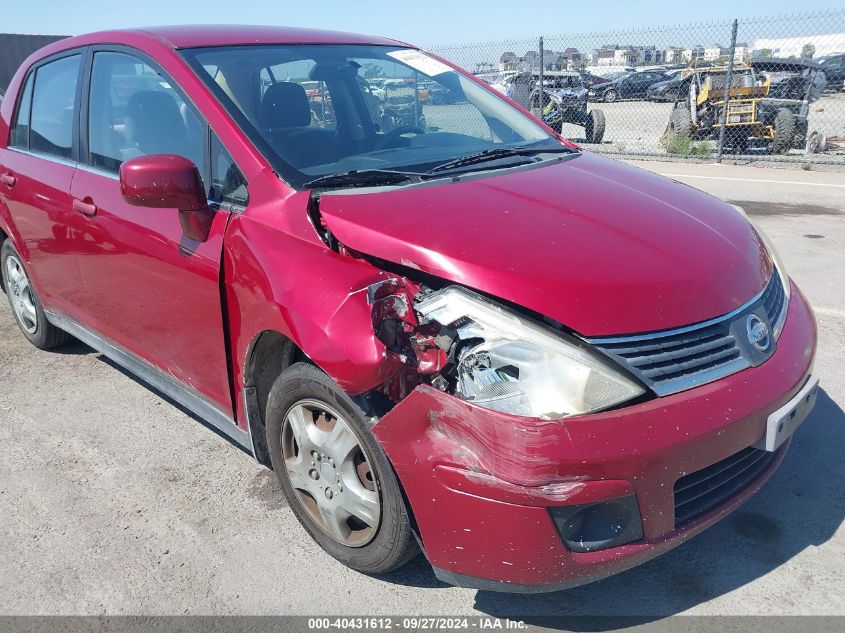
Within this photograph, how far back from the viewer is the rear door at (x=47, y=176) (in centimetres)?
372

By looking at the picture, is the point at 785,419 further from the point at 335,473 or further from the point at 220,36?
the point at 220,36

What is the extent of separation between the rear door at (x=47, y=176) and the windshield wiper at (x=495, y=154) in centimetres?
178

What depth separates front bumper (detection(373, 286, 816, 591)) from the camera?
1966mm

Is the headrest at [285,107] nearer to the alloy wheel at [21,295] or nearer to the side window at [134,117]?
the side window at [134,117]

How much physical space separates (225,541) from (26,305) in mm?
2720

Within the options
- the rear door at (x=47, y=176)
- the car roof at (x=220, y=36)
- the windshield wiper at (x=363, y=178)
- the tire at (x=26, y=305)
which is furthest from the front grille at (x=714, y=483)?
the tire at (x=26, y=305)

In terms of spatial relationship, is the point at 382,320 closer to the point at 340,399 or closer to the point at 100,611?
the point at 340,399

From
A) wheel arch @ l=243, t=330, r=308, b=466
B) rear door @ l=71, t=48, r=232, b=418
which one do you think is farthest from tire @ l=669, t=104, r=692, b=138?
wheel arch @ l=243, t=330, r=308, b=466

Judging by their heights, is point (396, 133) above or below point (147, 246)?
above

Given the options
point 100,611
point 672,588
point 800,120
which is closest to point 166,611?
point 100,611

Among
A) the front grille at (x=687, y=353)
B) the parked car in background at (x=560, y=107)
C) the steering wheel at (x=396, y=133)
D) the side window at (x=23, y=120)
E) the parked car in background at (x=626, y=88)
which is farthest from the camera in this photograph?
the parked car in background at (x=626, y=88)

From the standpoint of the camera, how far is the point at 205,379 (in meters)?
3.03

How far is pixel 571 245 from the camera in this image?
7.63 ft

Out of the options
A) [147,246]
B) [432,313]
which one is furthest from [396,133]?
[432,313]
